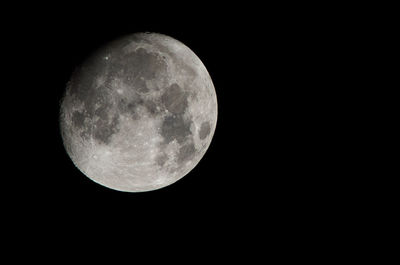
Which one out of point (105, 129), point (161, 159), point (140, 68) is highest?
point (140, 68)

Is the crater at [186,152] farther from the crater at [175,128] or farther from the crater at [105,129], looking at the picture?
the crater at [105,129]

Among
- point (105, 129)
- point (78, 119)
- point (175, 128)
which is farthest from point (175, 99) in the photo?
point (78, 119)

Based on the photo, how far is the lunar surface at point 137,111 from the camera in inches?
120

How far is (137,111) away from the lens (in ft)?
9.95

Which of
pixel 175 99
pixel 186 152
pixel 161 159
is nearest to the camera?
pixel 175 99

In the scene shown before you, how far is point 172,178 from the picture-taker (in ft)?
11.8

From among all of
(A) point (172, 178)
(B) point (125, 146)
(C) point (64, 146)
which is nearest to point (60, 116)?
(C) point (64, 146)

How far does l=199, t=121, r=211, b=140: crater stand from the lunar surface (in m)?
0.01

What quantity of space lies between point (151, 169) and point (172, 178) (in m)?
0.34

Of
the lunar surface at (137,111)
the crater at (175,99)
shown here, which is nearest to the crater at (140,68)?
the lunar surface at (137,111)

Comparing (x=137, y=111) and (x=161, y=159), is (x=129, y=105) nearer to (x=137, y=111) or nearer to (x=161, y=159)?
(x=137, y=111)

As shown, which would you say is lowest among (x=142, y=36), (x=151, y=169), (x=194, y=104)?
(x=151, y=169)

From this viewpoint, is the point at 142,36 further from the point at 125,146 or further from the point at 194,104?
the point at 125,146

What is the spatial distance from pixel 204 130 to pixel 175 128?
0.41 m
